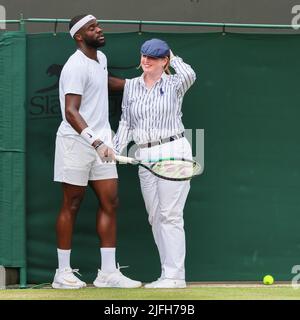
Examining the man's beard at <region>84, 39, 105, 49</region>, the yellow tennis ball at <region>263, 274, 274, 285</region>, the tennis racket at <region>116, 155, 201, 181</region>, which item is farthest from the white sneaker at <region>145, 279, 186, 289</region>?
the man's beard at <region>84, 39, 105, 49</region>

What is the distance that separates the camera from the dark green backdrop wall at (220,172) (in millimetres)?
9359

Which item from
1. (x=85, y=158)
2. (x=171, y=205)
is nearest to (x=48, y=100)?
(x=85, y=158)

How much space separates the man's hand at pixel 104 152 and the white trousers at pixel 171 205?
1.43 feet

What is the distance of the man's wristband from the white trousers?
1.74 ft

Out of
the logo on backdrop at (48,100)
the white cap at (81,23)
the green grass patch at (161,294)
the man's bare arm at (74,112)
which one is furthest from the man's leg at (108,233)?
the white cap at (81,23)

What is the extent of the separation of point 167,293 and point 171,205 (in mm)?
707

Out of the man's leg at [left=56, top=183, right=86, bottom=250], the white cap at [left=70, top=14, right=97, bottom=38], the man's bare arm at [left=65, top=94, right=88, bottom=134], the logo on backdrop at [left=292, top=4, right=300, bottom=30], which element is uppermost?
the logo on backdrop at [left=292, top=4, right=300, bottom=30]

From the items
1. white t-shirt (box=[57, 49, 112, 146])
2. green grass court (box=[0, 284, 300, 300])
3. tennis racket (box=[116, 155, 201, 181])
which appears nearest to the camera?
green grass court (box=[0, 284, 300, 300])

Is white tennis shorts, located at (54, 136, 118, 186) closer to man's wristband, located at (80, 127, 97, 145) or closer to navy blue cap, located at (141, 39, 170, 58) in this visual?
man's wristband, located at (80, 127, 97, 145)

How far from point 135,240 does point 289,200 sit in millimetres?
1245

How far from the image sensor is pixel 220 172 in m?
9.42

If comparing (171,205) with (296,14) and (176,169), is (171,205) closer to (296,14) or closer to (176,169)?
(176,169)

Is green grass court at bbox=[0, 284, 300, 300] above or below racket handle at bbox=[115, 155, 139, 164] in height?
below

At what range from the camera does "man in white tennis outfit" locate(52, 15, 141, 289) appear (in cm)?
898
